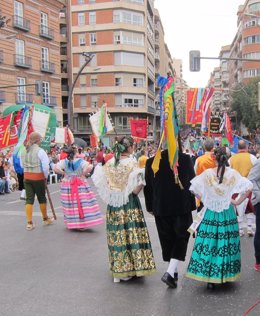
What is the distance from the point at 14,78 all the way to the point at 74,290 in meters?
31.1

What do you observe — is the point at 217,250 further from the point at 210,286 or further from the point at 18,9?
the point at 18,9

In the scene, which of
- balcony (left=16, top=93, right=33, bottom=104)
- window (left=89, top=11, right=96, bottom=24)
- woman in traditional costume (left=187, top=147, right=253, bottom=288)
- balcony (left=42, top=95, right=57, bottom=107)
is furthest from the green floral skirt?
window (left=89, top=11, right=96, bottom=24)

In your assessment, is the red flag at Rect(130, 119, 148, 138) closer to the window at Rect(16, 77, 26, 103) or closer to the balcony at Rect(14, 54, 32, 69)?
the window at Rect(16, 77, 26, 103)

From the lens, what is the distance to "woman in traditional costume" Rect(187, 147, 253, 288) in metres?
4.41

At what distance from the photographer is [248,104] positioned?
→ 54.9m

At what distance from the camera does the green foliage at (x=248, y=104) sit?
51128 millimetres

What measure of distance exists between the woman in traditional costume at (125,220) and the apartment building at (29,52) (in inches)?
1071

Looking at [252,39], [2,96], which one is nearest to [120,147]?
[2,96]

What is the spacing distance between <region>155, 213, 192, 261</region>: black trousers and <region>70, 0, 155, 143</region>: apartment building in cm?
4902

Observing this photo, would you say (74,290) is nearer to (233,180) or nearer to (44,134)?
(233,180)

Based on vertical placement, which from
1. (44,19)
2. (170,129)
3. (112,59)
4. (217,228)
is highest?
(44,19)

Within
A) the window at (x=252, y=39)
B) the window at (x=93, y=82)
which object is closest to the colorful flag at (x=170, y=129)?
the window at (x=93, y=82)

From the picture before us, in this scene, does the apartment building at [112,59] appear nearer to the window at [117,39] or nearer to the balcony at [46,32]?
the window at [117,39]

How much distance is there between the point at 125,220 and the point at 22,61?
3215 centimetres
